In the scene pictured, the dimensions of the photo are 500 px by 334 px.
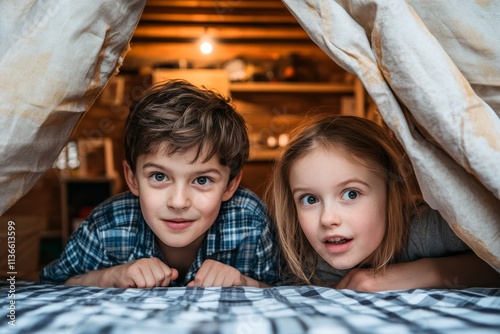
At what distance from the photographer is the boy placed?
3.69ft

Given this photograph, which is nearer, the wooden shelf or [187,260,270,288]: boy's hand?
[187,260,270,288]: boy's hand

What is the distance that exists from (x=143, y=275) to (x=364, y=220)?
462 millimetres

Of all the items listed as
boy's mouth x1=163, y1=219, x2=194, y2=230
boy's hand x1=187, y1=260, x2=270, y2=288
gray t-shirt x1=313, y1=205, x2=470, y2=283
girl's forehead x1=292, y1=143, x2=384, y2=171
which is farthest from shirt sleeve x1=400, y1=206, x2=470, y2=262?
boy's mouth x1=163, y1=219, x2=194, y2=230

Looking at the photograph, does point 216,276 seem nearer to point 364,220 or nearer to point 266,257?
point 266,257

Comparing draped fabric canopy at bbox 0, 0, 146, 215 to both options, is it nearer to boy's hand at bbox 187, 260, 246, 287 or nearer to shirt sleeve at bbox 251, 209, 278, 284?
boy's hand at bbox 187, 260, 246, 287

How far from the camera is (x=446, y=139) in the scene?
2.37ft

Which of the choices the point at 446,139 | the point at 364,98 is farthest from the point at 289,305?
the point at 364,98

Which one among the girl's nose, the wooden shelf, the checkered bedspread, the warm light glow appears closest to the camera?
the checkered bedspread

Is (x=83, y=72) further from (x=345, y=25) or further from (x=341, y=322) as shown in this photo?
(x=341, y=322)

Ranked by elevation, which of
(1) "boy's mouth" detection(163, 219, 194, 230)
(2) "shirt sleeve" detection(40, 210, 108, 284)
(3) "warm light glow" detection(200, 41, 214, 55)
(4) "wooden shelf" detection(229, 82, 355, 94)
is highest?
(3) "warm light glow" detection(200, 41, 214, 55)

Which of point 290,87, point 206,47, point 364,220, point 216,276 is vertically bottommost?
point 216,276

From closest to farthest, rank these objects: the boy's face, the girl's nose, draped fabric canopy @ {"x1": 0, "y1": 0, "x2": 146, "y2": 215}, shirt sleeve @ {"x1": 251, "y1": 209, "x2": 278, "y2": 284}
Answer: draped fabric canopy @ {"x1": 0, "y1": 0, "x2": 146, "y2": 215}
the girl's nose
the boy's face
shirt sleeve @ {"x1": 251, "y1": 209, "x2": 278, "y2": 284}

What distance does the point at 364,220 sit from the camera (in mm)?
1031

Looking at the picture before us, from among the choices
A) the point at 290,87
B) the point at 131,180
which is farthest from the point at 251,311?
the point at 290,87
